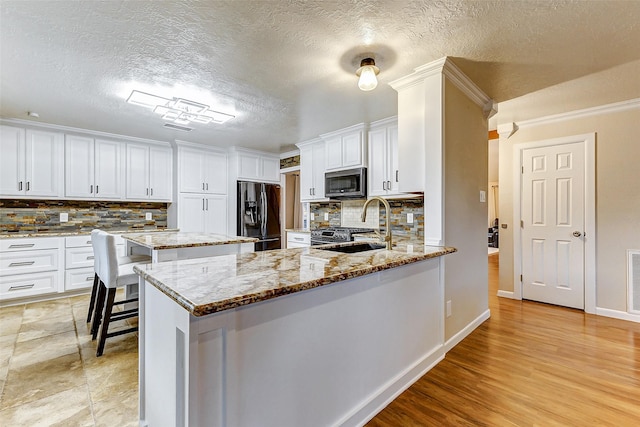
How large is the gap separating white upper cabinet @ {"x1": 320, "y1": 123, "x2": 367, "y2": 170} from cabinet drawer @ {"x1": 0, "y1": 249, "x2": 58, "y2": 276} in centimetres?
378

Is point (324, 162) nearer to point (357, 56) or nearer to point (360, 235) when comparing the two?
point (360, 235)

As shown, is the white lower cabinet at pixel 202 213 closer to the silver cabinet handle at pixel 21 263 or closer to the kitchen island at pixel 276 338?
the silver cabinet handle at pixel 21 263

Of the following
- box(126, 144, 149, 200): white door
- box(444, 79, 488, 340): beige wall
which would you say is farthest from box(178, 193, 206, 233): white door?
box(444, 79, 488, 340): beige wall

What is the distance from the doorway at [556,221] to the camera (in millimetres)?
3246

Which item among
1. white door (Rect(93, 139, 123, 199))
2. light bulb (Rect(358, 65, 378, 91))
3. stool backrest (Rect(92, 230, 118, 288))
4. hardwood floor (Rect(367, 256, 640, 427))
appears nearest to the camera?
hardwood floor (Rect(367, 256, 640, 427))

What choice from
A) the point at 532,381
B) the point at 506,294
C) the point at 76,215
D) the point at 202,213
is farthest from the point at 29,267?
the point at 506,294

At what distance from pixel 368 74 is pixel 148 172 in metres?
3.93

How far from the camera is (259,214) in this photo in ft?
16.7

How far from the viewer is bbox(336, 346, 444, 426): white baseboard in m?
1.50

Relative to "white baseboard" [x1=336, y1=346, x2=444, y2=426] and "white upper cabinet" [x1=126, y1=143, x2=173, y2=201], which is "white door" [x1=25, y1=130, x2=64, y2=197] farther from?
"white baseboard" [x1=336, y1=346, x2=444, y2=426]

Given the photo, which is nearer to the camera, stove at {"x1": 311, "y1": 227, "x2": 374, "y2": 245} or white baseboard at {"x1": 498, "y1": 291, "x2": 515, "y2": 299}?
white baseboard at {"x1": 498, "y1": 291, "x2": 515, "y2": 299}

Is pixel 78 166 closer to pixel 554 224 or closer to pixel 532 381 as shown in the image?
pixel 532 381

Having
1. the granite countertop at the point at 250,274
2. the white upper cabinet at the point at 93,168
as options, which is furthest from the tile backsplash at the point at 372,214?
the white upper cabinet at the point at 93,168

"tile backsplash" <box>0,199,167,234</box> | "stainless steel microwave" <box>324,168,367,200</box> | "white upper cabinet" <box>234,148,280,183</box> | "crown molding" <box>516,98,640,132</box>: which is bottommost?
"tile backsplash" <box>0,199,167,234</box>
